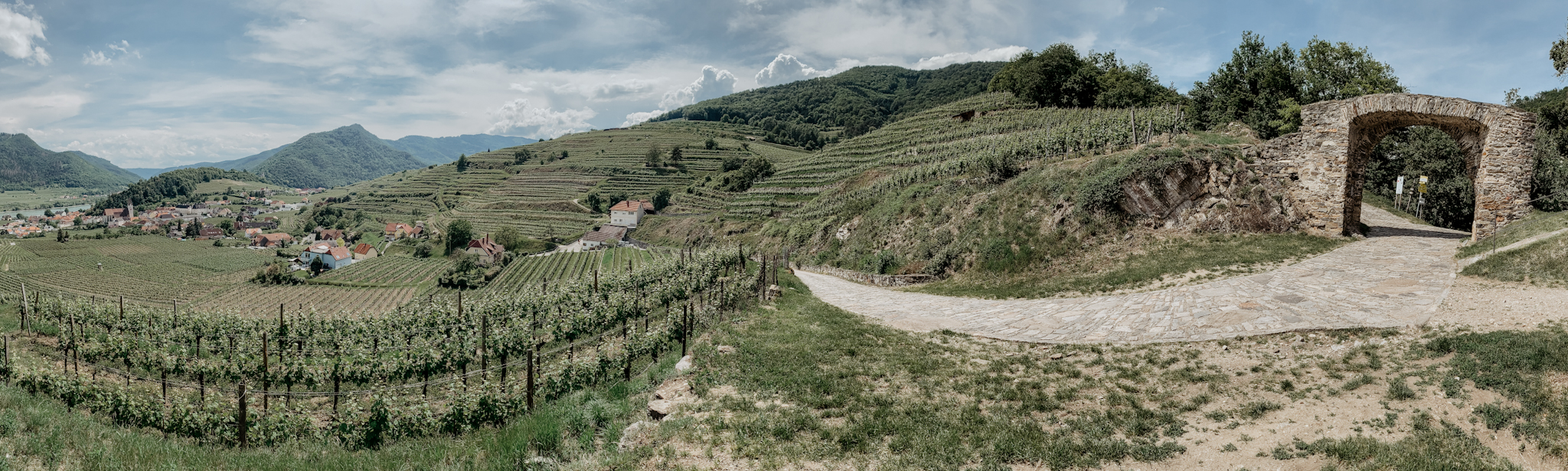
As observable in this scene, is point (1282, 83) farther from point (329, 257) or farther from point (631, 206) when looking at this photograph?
point (329, 257)

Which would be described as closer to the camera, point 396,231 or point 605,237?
point 605,237

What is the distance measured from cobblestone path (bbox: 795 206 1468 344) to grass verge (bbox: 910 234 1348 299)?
0.76 m

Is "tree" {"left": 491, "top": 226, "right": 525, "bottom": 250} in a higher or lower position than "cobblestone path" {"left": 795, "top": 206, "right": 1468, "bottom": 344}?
lower

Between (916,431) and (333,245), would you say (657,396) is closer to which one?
(916,431)

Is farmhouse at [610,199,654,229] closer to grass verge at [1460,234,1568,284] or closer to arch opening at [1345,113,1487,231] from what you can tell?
arch opening at [1345,113,1487,231]

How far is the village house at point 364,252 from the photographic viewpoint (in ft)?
315

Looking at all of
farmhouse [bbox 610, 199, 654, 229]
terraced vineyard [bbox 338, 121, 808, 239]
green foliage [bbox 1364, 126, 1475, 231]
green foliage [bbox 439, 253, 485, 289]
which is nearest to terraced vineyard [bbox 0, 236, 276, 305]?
green foliage [bbox 439, 253, 485, 289]

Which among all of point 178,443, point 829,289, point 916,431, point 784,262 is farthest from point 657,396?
point 784,262

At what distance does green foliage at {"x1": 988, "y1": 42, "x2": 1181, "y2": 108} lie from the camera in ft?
160

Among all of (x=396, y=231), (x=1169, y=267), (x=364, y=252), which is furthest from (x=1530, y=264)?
(x=396, y=231)

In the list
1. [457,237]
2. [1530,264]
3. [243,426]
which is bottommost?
[457,237]

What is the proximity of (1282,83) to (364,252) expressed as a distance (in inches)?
4687

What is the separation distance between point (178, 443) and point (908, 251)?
22541 millimetres

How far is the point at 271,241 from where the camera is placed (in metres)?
123
